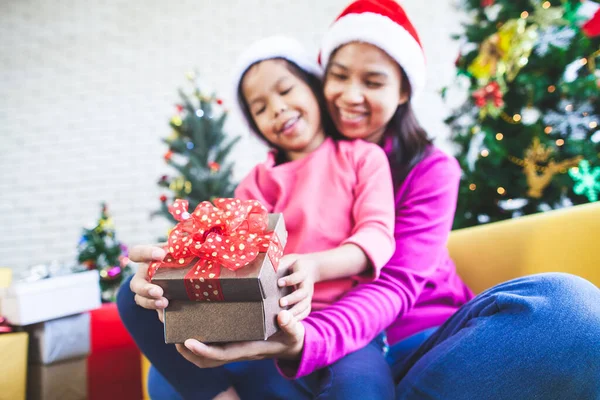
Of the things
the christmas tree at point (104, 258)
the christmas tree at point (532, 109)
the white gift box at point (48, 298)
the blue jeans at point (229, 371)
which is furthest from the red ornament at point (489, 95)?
the christmas tree at point (104, 258)

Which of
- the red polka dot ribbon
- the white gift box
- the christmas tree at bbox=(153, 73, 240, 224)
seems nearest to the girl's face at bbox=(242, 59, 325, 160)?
the red polka dot ribbon

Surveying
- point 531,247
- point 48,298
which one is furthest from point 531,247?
point 48,298

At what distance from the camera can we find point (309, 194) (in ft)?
3.38

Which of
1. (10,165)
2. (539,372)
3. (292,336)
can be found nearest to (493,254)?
(539,372)

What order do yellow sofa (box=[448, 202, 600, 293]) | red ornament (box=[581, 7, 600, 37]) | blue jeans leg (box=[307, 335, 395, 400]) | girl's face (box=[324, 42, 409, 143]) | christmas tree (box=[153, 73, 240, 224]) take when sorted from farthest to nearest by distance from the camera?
christmas tree (box=[153, 73, 240, 224])
red ornament (box=[581, 7, 600, 37])
girl's face (box=[324, 42, 409, 143])
yellow sofa (box=[448, 202, 600, 293])
blue jeans leg (box=[307, 335, 395, 400])

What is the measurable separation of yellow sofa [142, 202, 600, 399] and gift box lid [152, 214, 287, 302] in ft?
2.35

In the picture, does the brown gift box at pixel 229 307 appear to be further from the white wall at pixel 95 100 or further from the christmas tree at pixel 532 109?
the white wall at pixel 95 100

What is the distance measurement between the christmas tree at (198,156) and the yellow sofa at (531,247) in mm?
1692

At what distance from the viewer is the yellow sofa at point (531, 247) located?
99 centimetres

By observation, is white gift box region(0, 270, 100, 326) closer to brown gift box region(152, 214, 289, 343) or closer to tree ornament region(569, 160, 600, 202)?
brown gift box region(152, 214, 289, 343)

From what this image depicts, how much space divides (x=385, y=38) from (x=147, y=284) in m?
0.78

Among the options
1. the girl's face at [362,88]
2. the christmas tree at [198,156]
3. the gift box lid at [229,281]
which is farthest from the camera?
the christmas tree at [198,156]

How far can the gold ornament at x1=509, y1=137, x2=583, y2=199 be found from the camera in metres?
1.90

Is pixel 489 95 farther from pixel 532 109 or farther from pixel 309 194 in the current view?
pixel 309 194
